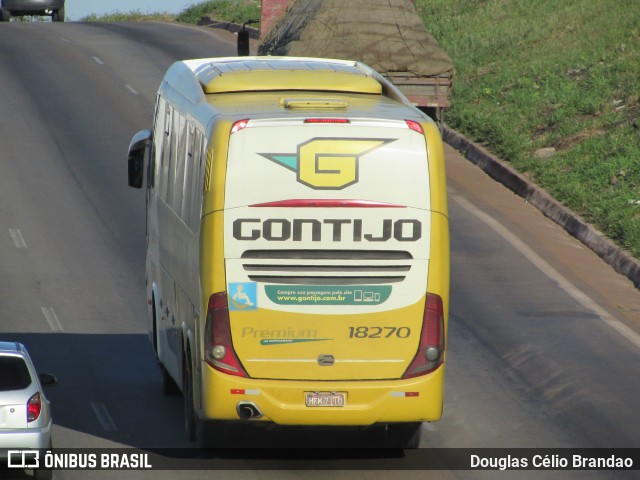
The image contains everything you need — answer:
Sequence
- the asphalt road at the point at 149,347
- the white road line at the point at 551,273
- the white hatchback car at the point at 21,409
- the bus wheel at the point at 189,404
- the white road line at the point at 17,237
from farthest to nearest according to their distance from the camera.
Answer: the white road line at the point at 17,237 → the white road line at the point at 551,273 → the asphalt road at the point at 149,347 → the bus wheel at the point at 189,404 → the white hatchback car at the point at 21,409

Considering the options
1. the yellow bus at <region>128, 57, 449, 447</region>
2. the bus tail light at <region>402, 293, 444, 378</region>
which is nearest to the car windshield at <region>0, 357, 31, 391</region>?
the yellow bus at <region>128, 57, 449, 447</region>

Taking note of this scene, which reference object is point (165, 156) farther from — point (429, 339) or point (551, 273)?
point (551, 273)

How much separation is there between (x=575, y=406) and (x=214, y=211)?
18.6 feet

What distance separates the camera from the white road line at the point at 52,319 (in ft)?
68.8

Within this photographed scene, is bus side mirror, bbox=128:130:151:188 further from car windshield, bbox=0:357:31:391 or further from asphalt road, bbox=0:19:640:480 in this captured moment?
car windshield, bbox=0:357:31:391

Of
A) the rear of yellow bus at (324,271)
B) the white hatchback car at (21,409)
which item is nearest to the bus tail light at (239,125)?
the rear of yellow bus at (324,271)

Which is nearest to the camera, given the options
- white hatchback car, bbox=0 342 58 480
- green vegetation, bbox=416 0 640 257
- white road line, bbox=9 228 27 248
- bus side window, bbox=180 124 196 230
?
white hatchback car, bbox=0 342 58 480

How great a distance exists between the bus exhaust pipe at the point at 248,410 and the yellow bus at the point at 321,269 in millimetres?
18

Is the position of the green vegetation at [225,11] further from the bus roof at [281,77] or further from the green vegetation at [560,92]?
the bus roof at [281,77]

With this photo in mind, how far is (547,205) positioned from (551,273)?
5093 millimetres

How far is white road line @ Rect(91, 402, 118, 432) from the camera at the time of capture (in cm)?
1622

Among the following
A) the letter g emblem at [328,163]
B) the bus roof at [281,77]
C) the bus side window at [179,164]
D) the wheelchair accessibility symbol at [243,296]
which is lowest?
the wheelchair accessibility symbol at [243,296]

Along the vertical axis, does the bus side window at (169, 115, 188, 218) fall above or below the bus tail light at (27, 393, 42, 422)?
above

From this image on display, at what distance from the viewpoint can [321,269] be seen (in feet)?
45.6
